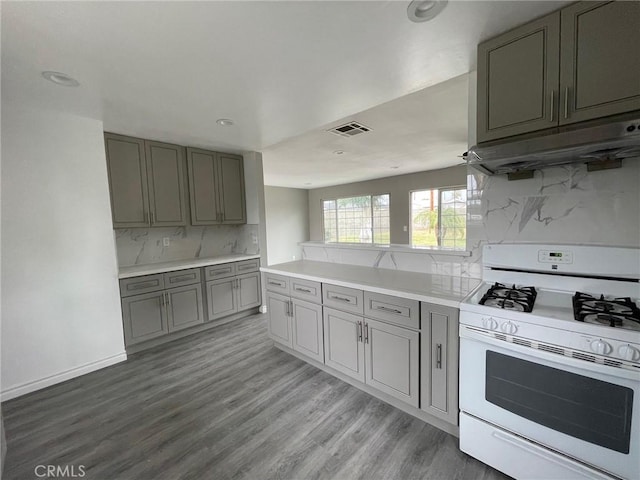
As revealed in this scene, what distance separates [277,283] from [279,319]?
0.38m

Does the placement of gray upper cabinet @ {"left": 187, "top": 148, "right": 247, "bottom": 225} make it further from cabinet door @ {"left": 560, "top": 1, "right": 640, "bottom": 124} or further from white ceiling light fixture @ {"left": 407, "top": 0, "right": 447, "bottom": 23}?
cabinet door @ {"left": 560, "top": 1, "right": 640, "bottom": 124}

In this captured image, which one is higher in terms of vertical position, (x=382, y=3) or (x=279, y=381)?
(x=382, y=3)

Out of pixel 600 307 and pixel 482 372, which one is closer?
pixel 600 307

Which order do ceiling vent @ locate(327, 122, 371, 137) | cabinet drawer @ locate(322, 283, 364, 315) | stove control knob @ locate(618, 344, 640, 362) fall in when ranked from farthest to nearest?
ceiling vent @ locate(327, 122, 371, 137) → cabinet drawer @ locate(322, 283, 364, 315) → stove control knob @ locate(618, 344, 640, 362)

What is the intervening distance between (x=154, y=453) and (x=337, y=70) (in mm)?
2698

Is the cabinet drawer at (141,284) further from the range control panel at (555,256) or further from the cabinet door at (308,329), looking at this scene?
the range control panel at (555,256)

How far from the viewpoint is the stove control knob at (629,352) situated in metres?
1.00

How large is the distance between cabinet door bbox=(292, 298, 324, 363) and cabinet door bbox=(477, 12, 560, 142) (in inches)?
70.4

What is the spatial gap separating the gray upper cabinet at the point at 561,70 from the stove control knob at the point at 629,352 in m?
1.00

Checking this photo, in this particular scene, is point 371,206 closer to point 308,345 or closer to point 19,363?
point 308,345

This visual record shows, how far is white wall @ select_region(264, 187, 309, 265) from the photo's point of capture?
7586mm

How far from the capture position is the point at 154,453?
5.30 feet

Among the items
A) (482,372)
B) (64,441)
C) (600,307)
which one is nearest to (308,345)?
(482,372)

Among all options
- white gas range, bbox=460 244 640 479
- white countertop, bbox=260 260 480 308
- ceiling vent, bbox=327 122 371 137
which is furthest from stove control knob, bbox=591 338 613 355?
ceiling vent, bbox=327 122 371 137
